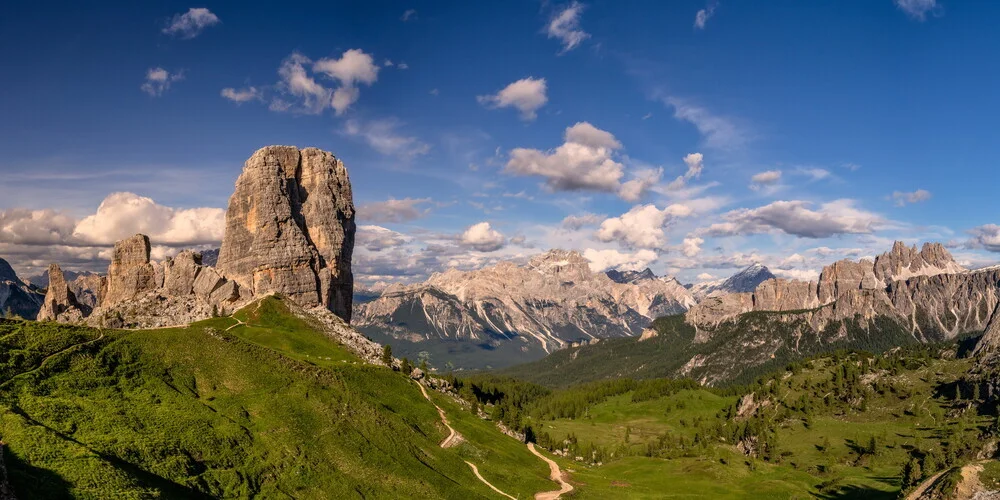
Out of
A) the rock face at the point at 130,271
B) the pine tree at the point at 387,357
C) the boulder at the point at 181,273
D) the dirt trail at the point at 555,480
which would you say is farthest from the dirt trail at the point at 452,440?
the rock face at the point at 130,271

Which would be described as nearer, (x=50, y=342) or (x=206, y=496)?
(x=206, y=496)

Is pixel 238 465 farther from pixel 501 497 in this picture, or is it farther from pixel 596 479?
pixel 596 479

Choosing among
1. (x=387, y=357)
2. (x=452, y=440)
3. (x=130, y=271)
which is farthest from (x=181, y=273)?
(x=452, y=440)

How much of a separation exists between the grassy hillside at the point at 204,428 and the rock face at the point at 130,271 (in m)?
108

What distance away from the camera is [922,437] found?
18262 cm

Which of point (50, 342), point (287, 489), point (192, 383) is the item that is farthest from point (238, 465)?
point (50, 342)

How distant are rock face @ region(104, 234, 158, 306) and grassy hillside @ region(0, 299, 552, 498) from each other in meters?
108

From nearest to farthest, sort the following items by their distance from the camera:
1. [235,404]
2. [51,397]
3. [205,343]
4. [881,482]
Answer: [51,397], [235,404], [205,343], [881,482]

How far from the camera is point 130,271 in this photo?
194125 millimetres

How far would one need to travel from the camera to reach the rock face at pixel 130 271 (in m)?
193

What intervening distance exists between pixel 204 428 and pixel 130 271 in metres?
153

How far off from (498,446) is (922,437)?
148 meters

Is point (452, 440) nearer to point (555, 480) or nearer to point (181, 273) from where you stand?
point (555, 480)

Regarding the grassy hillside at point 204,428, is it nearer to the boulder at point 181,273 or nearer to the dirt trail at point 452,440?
the dirt trail at point 452,440
